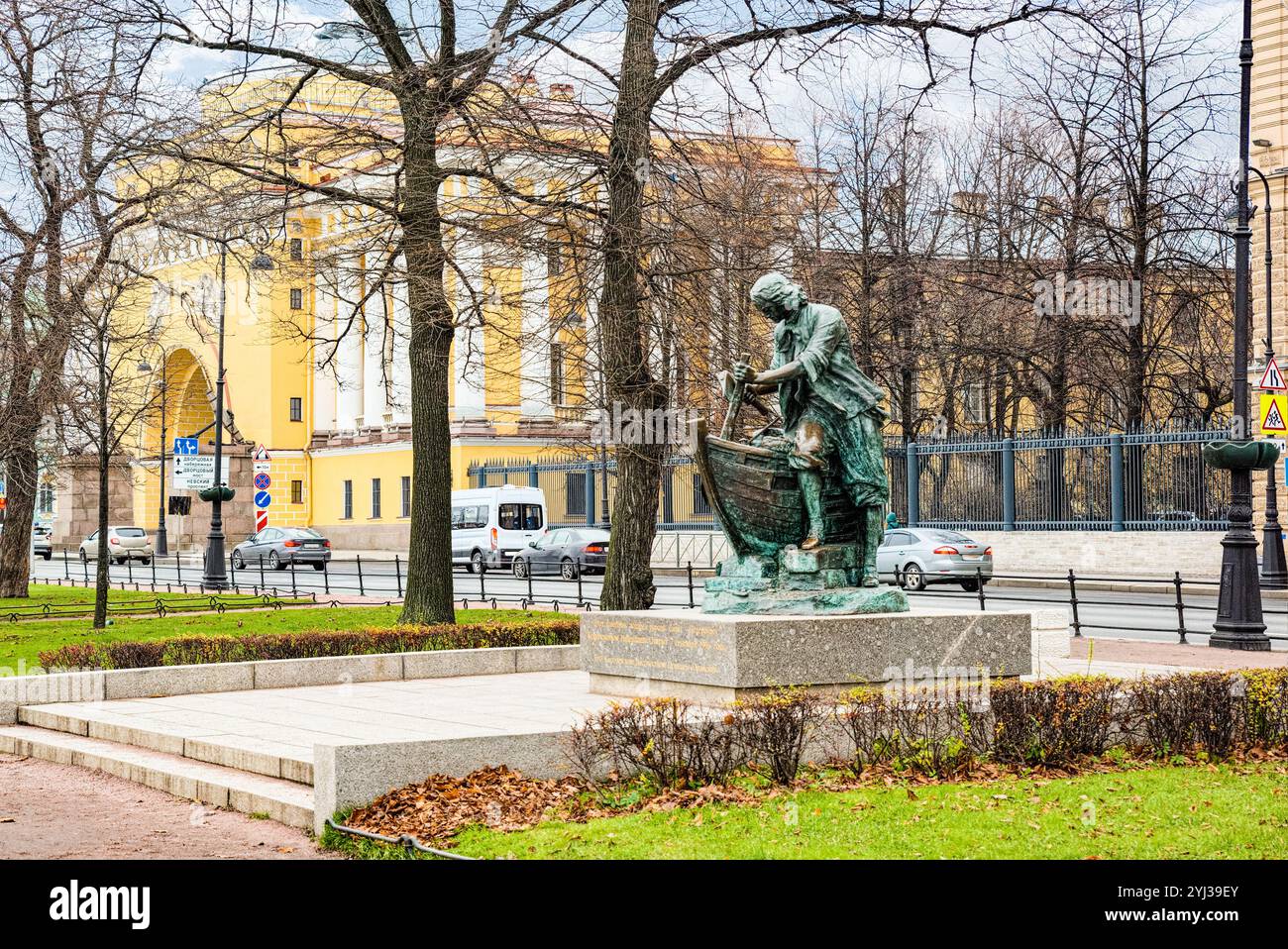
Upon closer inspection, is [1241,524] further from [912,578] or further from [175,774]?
[175,774]

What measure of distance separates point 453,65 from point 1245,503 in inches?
461

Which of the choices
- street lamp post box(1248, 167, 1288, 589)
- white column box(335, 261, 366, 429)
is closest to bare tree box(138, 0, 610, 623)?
street lamp post box(1248, 167, 1288, 589)

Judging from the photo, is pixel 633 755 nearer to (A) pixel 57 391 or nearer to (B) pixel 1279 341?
(A) pixel 57 391

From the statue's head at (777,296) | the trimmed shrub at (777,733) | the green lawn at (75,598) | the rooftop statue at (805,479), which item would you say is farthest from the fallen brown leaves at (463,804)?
the green lawn at (75,598)

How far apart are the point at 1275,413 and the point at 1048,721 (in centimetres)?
1726

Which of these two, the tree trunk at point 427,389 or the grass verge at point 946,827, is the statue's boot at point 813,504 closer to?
the grass verge at point 946,827

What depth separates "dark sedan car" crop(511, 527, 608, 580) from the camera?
45.0 m

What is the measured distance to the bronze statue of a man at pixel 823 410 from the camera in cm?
1320

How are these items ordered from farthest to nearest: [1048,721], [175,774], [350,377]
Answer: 1. [350,377]
2. [175,774]
3. [1048,721]

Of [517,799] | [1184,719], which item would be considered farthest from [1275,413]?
[517,799]

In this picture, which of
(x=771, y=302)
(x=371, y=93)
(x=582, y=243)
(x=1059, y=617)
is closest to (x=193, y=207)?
(x=371, y=93)

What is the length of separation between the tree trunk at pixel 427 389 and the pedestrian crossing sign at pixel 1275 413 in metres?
13.5

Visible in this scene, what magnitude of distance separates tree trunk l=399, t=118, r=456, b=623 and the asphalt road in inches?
295

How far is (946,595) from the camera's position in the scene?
84.3 feet
